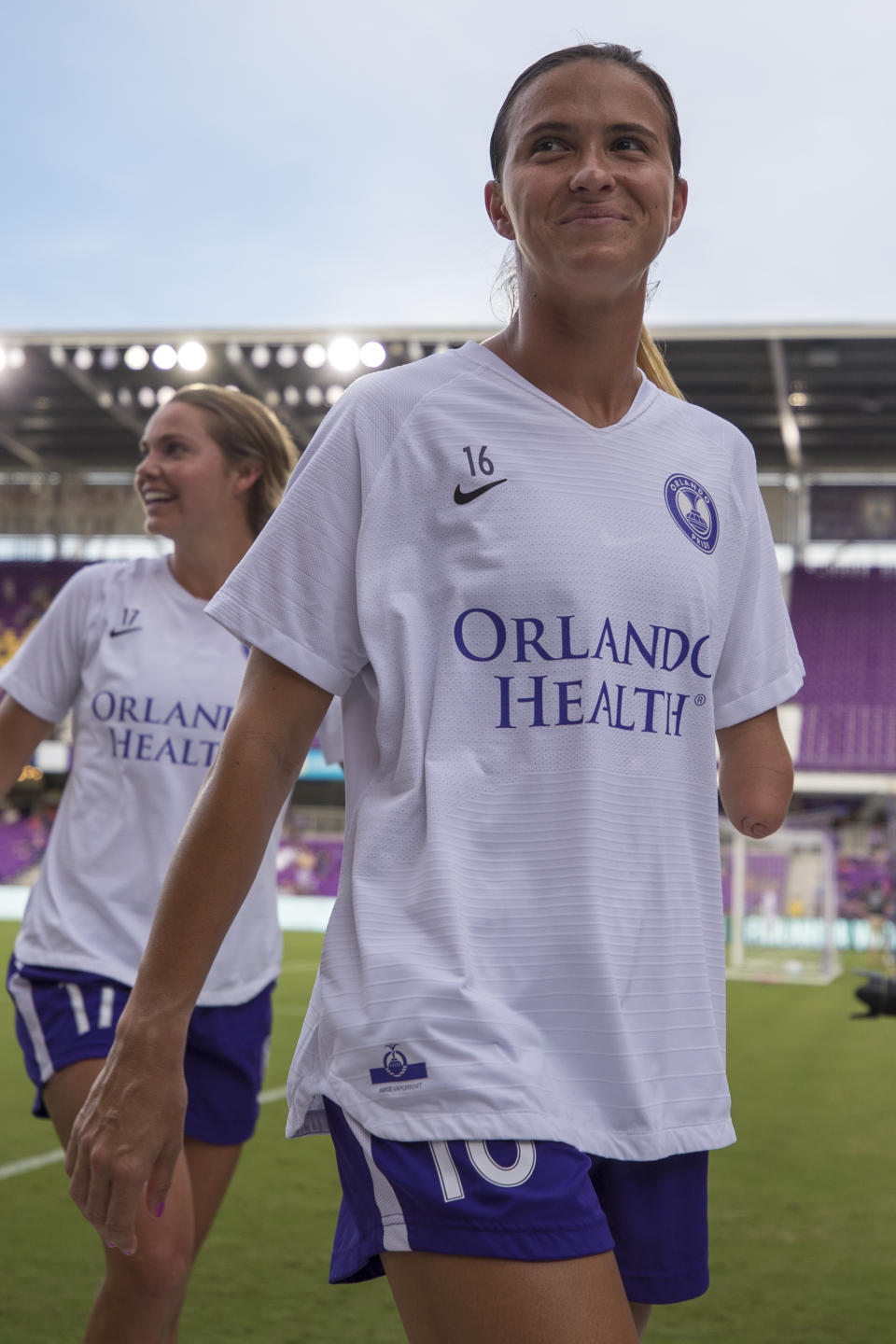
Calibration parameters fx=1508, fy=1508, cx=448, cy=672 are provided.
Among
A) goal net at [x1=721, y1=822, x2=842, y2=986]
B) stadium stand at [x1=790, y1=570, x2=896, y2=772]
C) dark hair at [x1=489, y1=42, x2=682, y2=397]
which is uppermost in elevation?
dark hair at [x1=489, y1=42, x2=682, y2=397]

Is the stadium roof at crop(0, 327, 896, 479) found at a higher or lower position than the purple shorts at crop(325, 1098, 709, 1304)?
higher

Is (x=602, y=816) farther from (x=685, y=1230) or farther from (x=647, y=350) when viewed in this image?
(x=647, y=350)

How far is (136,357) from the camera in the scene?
25.4 m

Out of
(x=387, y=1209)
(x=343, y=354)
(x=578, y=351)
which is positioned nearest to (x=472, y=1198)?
(x=387, y=1209)

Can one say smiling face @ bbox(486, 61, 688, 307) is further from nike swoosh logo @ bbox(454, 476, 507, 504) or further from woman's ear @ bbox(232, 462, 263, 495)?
woman's ear @ bbox(232, 462, 263, 495)

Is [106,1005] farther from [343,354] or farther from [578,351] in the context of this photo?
[343,354]

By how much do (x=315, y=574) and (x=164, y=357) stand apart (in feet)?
81.0

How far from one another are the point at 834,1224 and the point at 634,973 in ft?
15.6

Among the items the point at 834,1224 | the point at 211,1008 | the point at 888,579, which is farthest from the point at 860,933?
the point at 211,1008

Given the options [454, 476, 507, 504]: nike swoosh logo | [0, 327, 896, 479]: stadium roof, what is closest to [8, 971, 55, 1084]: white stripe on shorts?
[454, 476, 507, 504]: nike swoosh logo

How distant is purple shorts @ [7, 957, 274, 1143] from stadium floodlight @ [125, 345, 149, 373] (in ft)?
76.5

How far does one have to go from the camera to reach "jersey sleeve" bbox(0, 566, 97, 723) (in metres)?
3.23

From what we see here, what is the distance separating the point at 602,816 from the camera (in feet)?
5.00

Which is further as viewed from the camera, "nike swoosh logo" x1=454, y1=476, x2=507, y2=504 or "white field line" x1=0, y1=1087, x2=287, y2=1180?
"white field line" x1=0, y1=1087, x2=287, y2=1180
